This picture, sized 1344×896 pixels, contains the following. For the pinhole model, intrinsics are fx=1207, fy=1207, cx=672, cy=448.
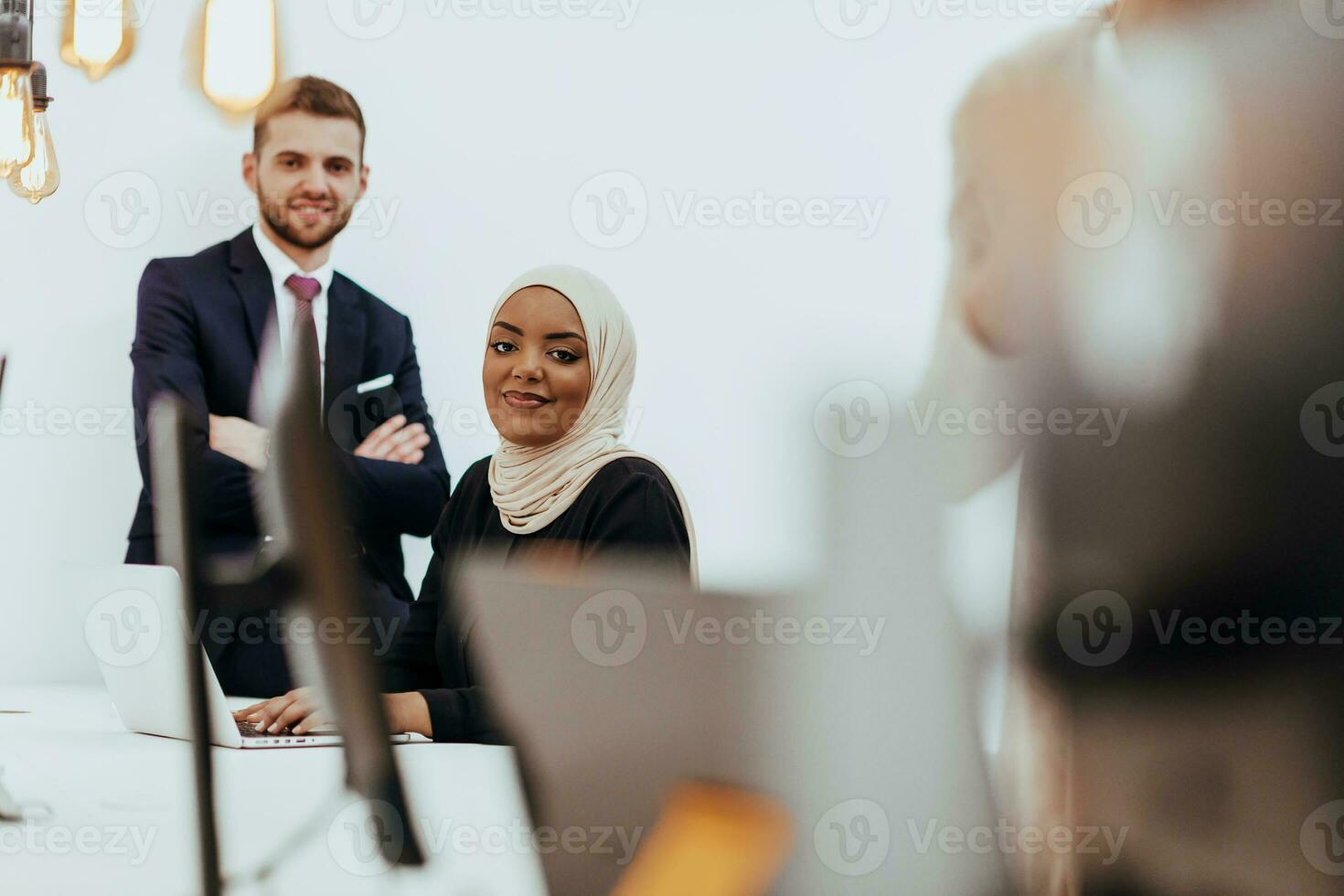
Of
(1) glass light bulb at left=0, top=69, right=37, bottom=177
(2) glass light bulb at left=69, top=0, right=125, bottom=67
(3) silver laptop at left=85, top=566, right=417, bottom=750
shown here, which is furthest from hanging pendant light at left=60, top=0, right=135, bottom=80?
(3) silver laptop at left=85, top=566, right=417, bottom=750

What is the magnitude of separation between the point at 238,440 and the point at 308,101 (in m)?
0.57

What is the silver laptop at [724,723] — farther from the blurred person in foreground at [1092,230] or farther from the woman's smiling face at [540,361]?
the woman's smiling face at [540,361]

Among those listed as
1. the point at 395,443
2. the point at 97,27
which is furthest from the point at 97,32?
the point at 395,443

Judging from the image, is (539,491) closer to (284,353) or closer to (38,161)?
(38,161)

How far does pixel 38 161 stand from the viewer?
3.68 feet

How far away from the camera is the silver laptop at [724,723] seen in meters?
0.65

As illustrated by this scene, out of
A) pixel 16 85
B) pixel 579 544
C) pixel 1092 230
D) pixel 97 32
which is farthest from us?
pixel 97 32

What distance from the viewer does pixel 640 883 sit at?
705mm

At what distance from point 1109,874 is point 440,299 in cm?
170

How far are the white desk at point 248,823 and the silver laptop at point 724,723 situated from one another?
0.22ft

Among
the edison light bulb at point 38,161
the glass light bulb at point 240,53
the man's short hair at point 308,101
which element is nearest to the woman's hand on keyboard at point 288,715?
the edison light bulb at point 38,161

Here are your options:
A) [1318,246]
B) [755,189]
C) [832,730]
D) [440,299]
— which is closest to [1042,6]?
[755,189]

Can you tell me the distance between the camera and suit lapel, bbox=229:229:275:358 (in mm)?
1852

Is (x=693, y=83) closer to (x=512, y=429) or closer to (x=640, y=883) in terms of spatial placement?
(x=512, y=429)
